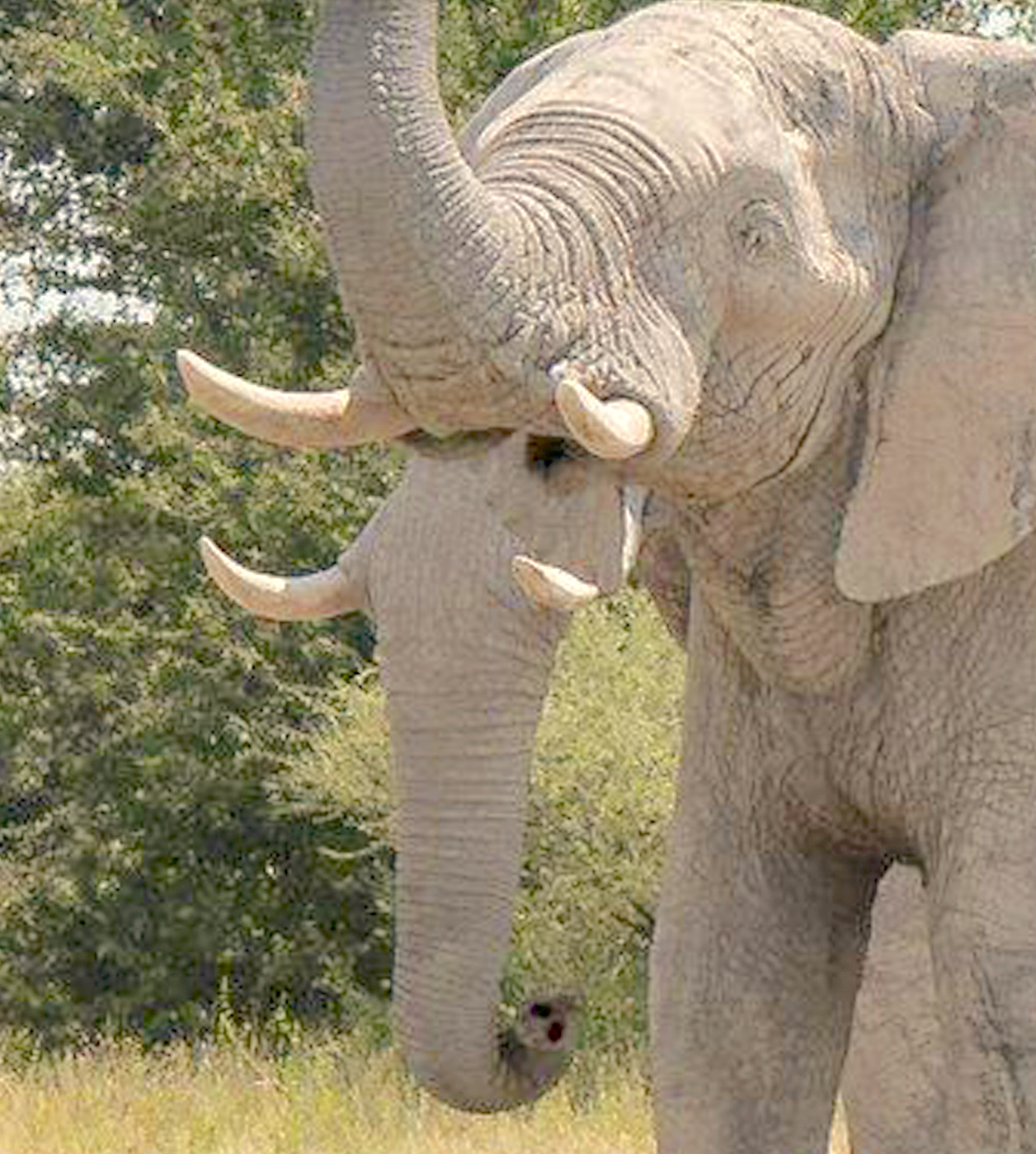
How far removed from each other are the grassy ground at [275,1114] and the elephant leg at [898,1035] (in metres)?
3.91

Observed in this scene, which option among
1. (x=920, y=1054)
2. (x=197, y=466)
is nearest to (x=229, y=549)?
(x=197, y=466)

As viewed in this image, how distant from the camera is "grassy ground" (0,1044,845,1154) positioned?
12156 mm

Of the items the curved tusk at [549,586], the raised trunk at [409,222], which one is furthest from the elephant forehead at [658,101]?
the curved tusk at [549,586]

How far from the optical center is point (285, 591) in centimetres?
662

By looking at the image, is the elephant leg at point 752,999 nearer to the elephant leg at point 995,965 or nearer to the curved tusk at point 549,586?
the elephant leg at point 995,965

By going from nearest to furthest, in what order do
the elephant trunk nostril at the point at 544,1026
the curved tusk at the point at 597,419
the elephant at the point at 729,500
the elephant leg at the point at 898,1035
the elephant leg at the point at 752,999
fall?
the curved tusk at the point at 597,419 < the elephant at the point at 729,500 < the elephant trunk nostril at the point at 544,1026 < the elephant leg at the point at 752,999 < the elephant leg at the point at 898,1035

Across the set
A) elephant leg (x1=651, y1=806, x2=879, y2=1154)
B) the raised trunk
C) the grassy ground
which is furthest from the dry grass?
the raised trunk

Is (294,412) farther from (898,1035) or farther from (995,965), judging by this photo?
(898,1035)

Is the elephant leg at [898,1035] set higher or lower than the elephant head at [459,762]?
lower

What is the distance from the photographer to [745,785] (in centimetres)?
668

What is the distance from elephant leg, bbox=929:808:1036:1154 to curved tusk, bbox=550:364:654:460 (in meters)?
1.01

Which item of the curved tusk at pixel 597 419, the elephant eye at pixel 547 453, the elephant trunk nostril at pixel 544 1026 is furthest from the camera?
the elephant trunk nostril at pixel 544 1026

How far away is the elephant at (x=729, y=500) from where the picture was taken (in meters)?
5.55

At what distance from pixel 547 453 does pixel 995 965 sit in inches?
42.9
